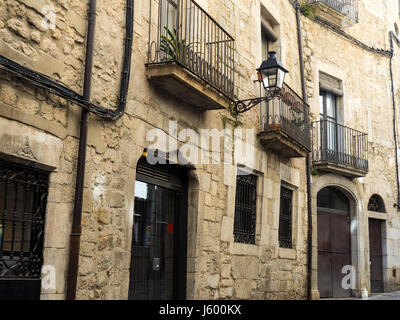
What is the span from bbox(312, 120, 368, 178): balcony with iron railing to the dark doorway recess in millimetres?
4889

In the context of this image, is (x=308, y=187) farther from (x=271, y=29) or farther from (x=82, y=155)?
(x=82, y=155)

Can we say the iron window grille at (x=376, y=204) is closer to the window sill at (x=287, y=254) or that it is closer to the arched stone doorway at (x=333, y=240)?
the arched stone doorway at (x=333, y=240)

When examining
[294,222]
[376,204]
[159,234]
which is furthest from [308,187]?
[159,234]

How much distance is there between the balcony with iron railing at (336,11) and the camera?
40.4 feet

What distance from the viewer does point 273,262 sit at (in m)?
9.48

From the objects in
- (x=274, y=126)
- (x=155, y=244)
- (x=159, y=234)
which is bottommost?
(x=155, y=244)

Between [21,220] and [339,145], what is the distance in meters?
8.84

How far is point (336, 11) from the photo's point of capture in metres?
12.7

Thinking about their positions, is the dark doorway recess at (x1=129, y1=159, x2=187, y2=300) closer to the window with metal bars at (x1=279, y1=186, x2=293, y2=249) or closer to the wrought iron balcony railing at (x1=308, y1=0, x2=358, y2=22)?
the window with metal bars at (x1=279, y1=186, x2=293, y2=249)

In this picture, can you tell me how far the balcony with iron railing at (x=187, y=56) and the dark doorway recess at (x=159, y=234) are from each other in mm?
1062

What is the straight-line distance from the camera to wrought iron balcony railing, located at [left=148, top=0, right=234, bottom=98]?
21.7ft

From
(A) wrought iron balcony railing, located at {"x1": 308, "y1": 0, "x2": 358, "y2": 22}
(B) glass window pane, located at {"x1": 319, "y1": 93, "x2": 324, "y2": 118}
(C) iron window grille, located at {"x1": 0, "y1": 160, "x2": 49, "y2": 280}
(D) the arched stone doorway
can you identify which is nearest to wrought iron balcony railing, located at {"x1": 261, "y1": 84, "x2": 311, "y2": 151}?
(B) glass window pane, located at {"x1": 319, "y1": 93, "x2": 324, "y2": 118}

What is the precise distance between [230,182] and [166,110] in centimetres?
195
